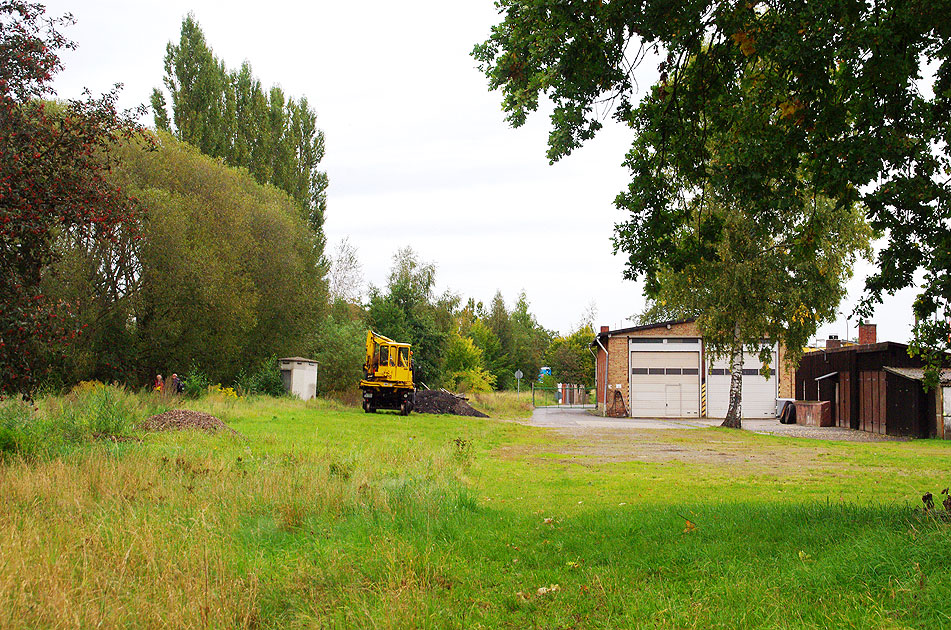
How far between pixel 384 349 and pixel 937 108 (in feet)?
101

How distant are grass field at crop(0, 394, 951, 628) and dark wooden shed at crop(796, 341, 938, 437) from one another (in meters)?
19.1

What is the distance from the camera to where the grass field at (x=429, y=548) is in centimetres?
519

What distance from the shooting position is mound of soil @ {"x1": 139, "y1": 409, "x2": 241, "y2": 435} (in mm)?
17297

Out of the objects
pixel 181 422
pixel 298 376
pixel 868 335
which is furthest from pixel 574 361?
pixel 181 422

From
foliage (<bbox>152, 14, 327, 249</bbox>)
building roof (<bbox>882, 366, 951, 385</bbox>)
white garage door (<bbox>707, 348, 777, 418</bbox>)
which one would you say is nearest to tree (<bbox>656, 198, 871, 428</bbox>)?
building roof (<bbox>882, 366, 951, 385</bbox>)

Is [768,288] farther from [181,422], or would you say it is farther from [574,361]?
[574,361]

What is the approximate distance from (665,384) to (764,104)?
37.9 m

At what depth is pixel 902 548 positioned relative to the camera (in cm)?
577

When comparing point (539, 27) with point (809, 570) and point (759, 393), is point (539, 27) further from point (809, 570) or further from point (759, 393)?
point (759, 393)

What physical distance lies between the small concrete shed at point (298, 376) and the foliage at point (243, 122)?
10.5 metres

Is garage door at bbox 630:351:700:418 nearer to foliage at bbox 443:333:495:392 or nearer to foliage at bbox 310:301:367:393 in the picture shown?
foliage at bbox 310:301:367:393

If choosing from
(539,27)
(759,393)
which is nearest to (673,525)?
(539,27)

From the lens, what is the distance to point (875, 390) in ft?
105

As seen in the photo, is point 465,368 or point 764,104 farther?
point 465,368
